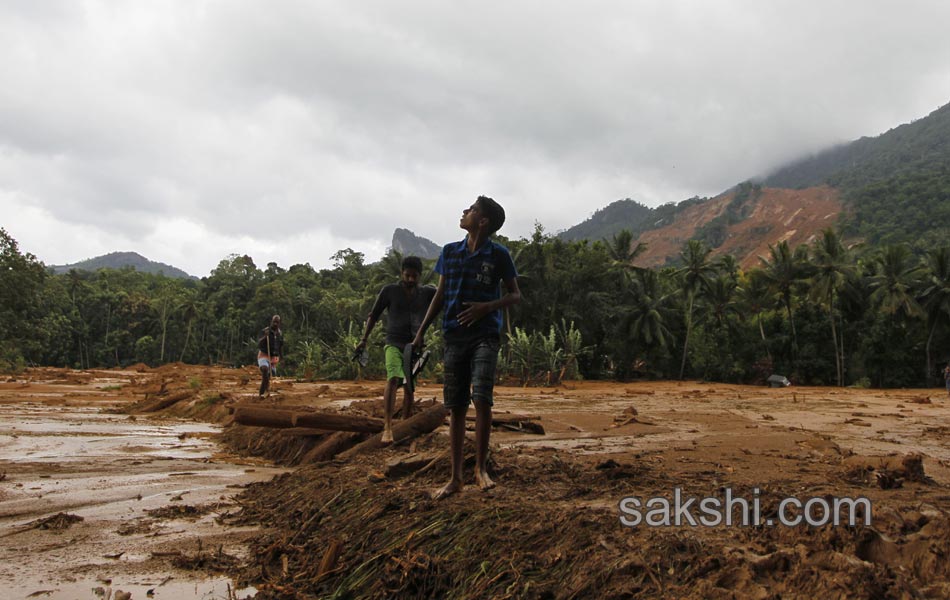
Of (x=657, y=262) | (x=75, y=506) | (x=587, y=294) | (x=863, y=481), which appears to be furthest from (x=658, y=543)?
(x=657, y=262)

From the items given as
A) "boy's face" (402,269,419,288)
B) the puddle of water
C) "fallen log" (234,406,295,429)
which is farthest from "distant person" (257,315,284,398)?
"boy's face" (402,269,419,288)

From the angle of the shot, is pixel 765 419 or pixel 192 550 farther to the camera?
pixel 765 419

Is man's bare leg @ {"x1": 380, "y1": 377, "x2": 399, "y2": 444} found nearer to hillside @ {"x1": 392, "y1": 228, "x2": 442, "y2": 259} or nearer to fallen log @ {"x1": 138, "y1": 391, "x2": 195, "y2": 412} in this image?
fallen log @ {"x1": 138, "y1": 391, "x2": 195, "y2": 412}

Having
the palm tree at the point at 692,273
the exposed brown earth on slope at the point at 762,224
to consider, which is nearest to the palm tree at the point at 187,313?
the palm tree at the point at 692,273

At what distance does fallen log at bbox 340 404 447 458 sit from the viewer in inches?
191

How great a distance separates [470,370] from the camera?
133 inches

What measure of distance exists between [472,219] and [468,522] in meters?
1.64

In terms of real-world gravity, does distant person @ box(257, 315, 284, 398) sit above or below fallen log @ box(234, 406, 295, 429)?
above

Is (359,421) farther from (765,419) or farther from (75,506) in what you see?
(765,419)

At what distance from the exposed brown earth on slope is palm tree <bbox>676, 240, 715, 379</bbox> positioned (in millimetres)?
51956

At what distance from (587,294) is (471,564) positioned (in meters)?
33.6

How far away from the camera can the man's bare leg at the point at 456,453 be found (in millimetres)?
3053

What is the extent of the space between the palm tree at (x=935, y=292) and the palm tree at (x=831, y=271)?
4041mm

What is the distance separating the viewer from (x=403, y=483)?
3.50m
